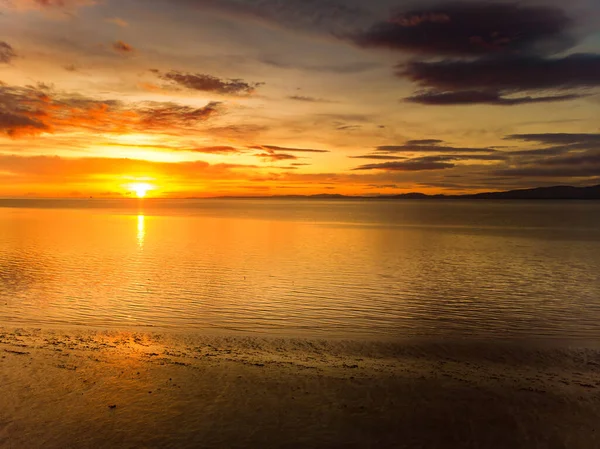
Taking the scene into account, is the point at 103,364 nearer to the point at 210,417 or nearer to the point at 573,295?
the point at 210,417

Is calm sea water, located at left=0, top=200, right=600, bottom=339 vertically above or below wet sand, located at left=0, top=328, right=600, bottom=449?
above

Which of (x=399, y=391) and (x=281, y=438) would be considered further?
(x=399, y=391)

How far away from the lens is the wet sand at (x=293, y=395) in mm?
12312

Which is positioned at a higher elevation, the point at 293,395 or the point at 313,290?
the point at 313,290

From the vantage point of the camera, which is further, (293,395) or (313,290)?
(313,290)

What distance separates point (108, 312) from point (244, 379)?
13.9 m

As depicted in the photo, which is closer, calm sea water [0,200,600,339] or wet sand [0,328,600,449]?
wet sand [0,328,600,449]

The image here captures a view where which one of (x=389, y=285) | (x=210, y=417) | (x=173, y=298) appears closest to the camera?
(x=210, y=417)

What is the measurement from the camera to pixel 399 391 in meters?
14.9

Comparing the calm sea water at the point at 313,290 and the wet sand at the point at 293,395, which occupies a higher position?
the calm sea water at the point at 313,290

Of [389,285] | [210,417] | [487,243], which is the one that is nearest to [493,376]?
[210,417]

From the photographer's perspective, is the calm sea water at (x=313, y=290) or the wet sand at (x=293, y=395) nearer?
the wet sand at (x=293, y=395)

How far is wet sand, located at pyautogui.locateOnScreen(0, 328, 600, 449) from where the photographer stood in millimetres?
12312

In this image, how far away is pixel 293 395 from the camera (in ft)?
47.7
